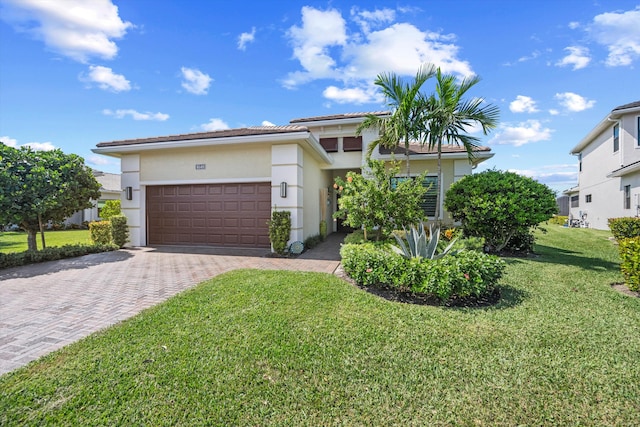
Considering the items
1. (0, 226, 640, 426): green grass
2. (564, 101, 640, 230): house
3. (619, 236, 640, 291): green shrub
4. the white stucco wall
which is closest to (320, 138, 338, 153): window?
(0, 226, 640, 426): green grass

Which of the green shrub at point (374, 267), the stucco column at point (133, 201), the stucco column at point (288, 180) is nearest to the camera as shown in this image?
the green shrub at point (374, 267)

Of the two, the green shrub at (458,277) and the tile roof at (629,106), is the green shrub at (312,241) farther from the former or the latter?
the tile roof at (629,106)

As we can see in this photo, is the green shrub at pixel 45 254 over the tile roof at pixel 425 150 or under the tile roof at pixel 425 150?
under

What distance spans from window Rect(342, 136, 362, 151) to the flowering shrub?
9.33 metres

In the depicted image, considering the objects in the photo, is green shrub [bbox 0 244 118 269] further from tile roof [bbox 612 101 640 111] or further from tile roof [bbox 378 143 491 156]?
tile roof [bbox 612 101 640 111]

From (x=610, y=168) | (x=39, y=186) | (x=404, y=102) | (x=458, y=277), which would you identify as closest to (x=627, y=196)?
(x=610, y=168)

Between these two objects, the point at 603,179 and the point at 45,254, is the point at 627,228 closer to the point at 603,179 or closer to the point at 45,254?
the point at 603,179

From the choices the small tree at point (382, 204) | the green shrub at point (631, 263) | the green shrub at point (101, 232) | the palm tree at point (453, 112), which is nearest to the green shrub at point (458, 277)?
the small tree at point (382, 204)

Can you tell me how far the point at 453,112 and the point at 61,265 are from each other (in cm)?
1286

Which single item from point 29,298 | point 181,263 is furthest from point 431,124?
point 29,298

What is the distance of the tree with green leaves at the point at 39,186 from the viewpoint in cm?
775

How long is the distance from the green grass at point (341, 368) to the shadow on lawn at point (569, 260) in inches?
136

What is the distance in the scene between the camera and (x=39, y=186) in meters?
8.05

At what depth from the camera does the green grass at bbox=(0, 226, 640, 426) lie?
2.26m
